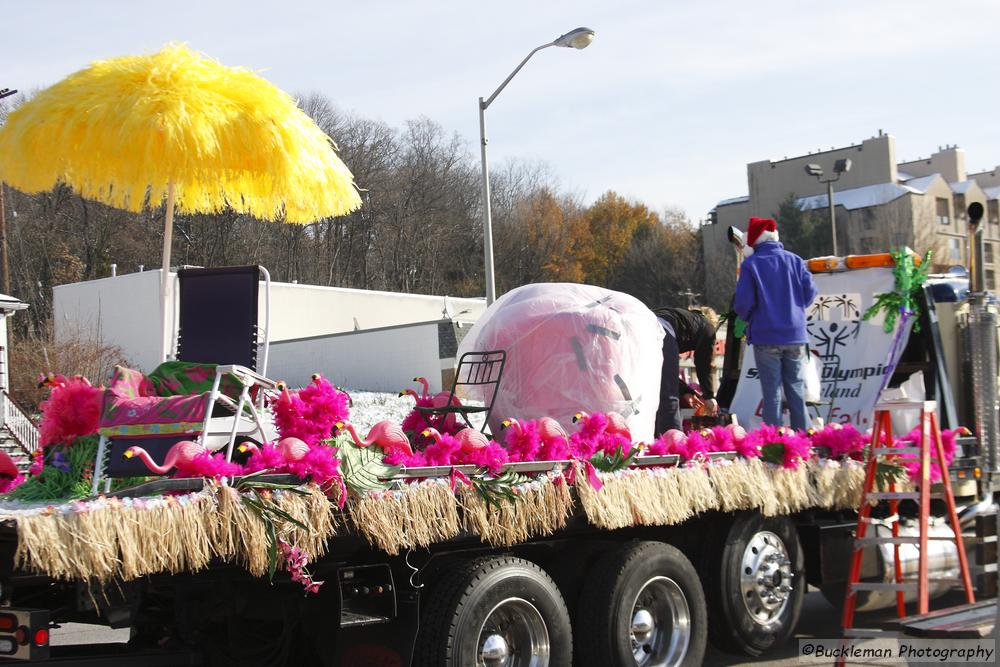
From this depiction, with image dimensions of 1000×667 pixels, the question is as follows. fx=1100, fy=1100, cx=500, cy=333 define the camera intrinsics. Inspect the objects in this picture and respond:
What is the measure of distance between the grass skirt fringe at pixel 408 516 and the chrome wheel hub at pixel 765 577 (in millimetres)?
2388

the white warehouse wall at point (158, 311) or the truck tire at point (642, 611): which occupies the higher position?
the white warehouse wall at point (158, 311)

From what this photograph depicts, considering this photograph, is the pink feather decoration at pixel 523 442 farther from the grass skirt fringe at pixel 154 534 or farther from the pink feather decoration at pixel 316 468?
the grass skirt fringe at pixel 154 534

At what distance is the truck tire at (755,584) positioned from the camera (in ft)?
21.0

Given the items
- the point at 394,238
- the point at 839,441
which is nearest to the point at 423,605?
the point at 839,441

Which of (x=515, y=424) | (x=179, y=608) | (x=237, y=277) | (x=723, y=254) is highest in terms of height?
(x=723, y=254)

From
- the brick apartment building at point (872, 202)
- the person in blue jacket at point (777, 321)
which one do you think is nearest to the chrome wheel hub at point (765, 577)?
the person in blue jacket at point (777, 321)

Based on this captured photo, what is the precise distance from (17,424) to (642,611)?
2219 cm

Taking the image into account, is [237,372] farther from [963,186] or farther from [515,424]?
[963,186]

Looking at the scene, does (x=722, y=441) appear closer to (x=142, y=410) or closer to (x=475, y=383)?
(x=475, y=383)

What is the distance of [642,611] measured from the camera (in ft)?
19.1

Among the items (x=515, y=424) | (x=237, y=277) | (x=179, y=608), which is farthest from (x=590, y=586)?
(x=237, y=277)

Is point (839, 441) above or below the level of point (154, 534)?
above

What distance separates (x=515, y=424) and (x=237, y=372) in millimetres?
1399

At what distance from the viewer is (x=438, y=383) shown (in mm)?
33625
